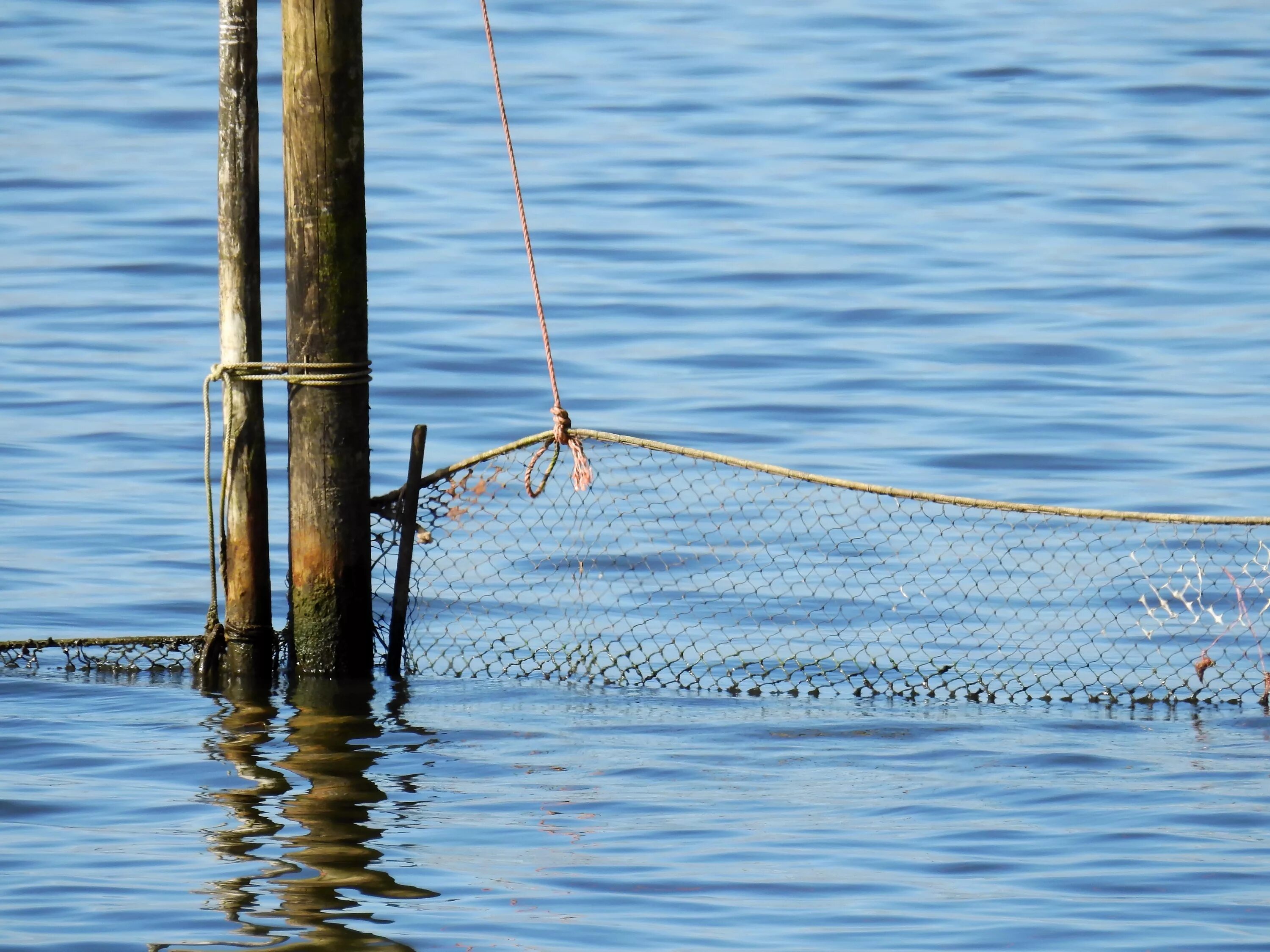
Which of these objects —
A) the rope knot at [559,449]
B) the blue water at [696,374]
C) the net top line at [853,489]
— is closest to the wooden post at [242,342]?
the blue water at [696,374]

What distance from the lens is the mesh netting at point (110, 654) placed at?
991 cm

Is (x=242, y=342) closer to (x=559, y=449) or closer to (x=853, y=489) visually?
(x=559, y=449)

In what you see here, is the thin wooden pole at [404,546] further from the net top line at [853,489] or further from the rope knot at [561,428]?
the rope knot at [561,428]

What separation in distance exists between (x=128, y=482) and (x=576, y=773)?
23.1ft

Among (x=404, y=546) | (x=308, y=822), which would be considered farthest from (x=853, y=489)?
(x=308, y=822)

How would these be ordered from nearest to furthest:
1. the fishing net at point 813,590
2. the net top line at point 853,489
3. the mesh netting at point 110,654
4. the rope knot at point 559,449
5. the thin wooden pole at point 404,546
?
the net top line at point 853,489, the rope knot at point 559,449, the thin wooden pole at point 404,546, the mesh netting at point 110,654, the fishing net at point 813,590

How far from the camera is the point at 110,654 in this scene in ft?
33.5

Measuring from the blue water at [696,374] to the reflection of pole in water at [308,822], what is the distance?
0.24 feet

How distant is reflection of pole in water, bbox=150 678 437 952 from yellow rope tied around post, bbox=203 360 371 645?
0.52 meters

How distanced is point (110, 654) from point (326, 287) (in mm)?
2354

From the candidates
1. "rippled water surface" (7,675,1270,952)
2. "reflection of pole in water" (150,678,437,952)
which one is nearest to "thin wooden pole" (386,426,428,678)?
"rippled water surface" (7,675,1270,952)

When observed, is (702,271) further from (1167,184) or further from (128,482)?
(128,482)

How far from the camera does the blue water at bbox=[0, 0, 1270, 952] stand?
23.3 feet

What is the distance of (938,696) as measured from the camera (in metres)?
9.93
